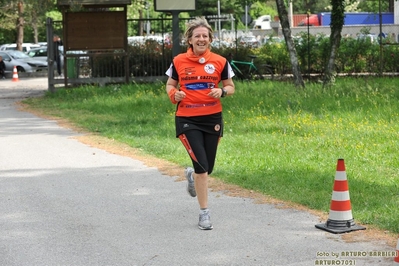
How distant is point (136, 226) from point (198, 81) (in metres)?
1.47

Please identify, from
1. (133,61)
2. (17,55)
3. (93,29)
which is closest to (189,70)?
(93,29)

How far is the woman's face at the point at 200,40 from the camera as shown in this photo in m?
7.45

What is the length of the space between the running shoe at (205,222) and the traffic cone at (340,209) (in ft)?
3.44

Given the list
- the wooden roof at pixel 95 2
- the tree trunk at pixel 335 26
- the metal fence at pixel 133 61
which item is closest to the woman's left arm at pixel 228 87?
the tree trunk at pixel 335 26

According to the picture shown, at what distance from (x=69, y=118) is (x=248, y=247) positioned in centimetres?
1187

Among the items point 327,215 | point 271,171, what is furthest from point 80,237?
point 271,171

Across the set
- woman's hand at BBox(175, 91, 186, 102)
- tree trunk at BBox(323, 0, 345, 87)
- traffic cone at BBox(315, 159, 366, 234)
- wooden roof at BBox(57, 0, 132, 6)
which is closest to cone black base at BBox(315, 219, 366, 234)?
traffic cone at BBox(315, 159, 366, 234)

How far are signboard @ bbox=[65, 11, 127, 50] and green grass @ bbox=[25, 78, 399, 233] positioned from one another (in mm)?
1475

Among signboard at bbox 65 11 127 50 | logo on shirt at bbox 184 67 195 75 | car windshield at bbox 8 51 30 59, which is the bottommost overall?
logo on shirt at bbox 184 67 195 75

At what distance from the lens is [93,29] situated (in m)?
24.2

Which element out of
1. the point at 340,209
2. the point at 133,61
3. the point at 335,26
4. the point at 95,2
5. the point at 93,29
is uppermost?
the point at 95,2

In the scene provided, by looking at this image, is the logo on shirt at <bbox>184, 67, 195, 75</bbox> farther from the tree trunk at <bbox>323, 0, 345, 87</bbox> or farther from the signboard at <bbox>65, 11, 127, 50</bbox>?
the signboard at <bbox>65, 11, 127, 50</bbox>

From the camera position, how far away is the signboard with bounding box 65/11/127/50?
948 inches

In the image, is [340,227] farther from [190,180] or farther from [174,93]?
[174,93]
